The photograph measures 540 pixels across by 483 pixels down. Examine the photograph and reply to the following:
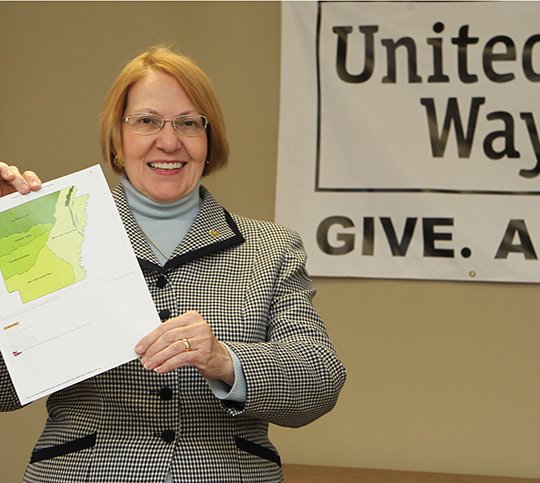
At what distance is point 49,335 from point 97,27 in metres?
2.34

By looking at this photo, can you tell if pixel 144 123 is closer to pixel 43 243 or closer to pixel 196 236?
pixel 196 236

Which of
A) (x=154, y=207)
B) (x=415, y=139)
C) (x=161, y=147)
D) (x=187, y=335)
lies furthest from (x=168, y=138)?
(x=415, y=139)

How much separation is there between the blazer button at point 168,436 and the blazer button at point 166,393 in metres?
0.06

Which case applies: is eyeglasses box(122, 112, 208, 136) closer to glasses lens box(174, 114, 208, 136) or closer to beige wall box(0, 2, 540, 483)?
glasses lens box(174, 114, 208, 136)

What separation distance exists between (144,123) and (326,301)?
5.99 feet

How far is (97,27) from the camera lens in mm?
3838

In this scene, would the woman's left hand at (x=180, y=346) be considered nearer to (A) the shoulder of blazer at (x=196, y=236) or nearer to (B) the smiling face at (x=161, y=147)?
(A) the shoulder of blazer at (x=196, y=236)

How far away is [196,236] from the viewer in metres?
1.98

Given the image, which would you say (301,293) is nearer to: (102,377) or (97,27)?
(102,377)

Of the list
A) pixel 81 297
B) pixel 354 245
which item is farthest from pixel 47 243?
pixel 354 245

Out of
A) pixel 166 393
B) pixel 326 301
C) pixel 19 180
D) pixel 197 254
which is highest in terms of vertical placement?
pixel 19 180

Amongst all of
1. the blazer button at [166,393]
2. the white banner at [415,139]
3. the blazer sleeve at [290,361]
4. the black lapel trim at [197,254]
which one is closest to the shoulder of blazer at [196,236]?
the black lapel trim at [197,254]

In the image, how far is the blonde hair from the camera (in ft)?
6.47

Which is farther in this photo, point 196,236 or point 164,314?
point 196,236
